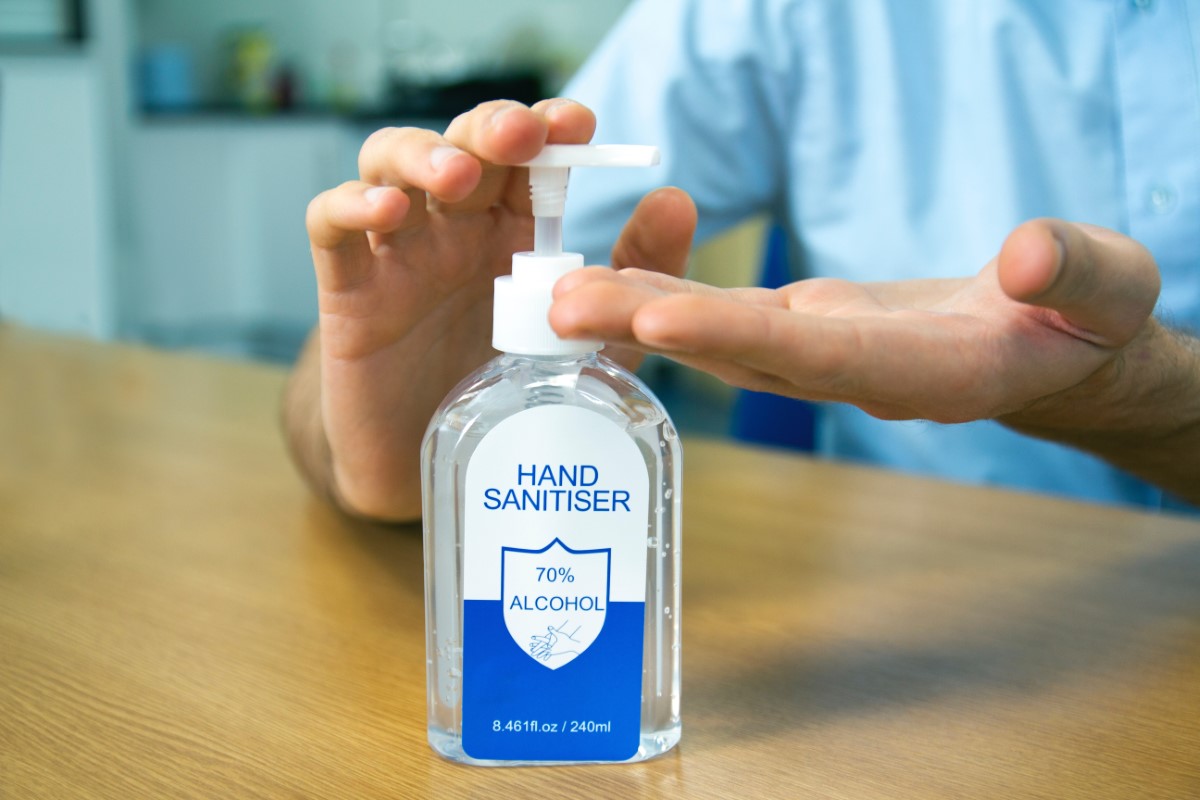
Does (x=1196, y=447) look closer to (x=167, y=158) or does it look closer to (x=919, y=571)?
(x=919, y=571)

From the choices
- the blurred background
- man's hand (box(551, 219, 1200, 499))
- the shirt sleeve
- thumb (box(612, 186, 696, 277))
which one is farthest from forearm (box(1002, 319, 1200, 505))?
the blurred background

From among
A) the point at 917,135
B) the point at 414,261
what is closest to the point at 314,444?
the point at 414,261

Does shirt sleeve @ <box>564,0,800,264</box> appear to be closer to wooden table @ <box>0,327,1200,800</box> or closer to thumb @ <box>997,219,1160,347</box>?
wooden table @ <box>0,327,1200,800</box>

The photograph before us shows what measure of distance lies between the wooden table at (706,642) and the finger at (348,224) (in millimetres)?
176

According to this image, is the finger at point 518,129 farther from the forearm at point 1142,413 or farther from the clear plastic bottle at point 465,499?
the forearm at point 1142,413

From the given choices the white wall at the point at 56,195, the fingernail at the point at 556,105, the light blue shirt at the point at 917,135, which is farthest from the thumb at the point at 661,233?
the white wall at the point at 56,195

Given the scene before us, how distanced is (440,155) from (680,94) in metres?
0.59

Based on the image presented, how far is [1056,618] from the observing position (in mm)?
577

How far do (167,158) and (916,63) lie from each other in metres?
3.28

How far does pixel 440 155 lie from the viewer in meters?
0.42

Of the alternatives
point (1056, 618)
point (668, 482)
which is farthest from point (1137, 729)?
point (668, 482)

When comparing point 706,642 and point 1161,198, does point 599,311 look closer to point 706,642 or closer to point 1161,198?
point 706,642

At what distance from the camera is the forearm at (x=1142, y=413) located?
534 millimetres

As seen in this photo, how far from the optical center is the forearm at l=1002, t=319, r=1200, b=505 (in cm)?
53
